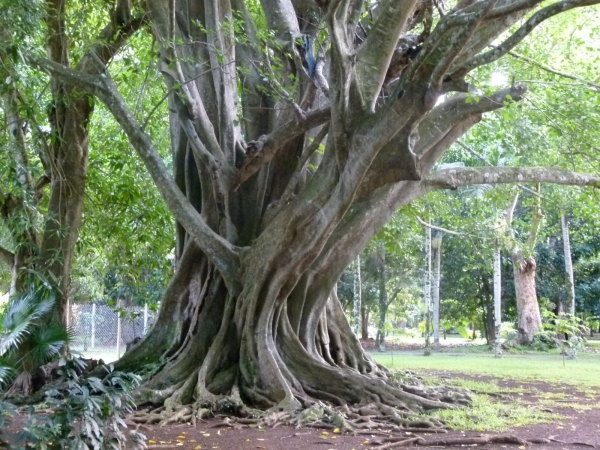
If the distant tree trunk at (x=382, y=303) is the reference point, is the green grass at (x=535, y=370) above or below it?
below

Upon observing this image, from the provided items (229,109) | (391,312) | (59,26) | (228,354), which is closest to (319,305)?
(228,354)

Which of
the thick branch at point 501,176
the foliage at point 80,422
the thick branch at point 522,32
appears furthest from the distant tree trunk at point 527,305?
the foliage at point 80,422

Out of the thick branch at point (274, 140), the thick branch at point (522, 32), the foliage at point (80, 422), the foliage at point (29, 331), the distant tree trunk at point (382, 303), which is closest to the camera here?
the foliage at point (80, 422)

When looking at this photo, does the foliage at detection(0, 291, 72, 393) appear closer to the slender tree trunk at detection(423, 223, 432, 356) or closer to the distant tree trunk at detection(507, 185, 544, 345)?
the slender tree trunk at detection(423, 223, 432, 356)

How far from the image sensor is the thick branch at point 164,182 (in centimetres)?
773

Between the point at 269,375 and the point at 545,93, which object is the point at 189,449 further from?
the point at 545,93

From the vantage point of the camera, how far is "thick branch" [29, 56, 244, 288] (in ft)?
25.4

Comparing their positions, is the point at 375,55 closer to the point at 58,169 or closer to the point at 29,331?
the point at 29,331

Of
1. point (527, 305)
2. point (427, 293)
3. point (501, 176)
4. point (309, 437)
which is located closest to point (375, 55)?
point (501, 176)

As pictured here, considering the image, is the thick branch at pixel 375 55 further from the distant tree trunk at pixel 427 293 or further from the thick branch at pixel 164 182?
the distant tree trunk at pixel 427 293

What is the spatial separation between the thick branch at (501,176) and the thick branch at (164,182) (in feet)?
10.2

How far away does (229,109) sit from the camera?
26.7 feet

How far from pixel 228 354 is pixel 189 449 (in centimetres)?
269

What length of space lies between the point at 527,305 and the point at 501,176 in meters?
13.8
